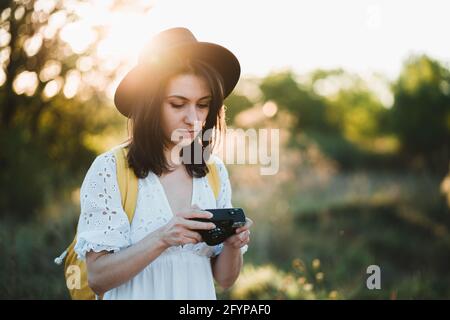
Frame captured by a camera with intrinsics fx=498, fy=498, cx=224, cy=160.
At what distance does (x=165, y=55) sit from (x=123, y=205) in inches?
26.0

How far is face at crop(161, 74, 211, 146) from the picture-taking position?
2.11m

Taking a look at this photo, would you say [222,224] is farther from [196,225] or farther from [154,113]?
[154,113]

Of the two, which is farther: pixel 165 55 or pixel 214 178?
pixel 214 178

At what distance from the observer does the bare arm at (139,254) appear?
6.06ft

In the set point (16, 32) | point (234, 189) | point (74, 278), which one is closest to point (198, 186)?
point (74, 278)

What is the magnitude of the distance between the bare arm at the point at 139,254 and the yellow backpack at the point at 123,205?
0.62ft

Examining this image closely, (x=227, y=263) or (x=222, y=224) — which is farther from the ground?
(x=222, y=224)

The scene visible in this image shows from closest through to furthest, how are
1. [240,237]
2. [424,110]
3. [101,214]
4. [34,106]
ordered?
[101,214] → [240,237] → [34,106] → [424,110]

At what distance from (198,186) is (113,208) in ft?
1.41

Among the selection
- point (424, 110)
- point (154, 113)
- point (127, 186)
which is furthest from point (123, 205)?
point (424, 110)

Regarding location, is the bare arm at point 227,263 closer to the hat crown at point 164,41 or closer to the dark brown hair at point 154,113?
the dark brown hair at point 154,113

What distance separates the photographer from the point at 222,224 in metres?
1.98

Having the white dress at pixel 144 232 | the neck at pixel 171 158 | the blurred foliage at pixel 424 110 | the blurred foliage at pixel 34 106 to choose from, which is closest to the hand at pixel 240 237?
the white dress at pixel 144 232

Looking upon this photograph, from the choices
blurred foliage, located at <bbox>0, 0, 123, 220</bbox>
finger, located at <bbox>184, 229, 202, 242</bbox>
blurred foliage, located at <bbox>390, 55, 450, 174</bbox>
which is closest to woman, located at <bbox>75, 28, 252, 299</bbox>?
finger, located at <bbox>184, 229, 202, 242</bbox>
